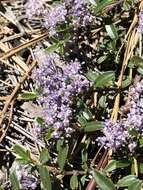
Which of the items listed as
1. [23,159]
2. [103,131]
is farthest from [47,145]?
[103,131]

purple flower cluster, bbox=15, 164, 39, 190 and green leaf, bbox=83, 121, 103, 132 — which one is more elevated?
green leaf, bbox=83, 121, 103, 132

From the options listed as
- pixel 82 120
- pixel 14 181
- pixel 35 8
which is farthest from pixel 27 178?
pixel 35 8

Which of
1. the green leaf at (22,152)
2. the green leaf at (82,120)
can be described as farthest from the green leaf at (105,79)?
the green leaf at (22,152)

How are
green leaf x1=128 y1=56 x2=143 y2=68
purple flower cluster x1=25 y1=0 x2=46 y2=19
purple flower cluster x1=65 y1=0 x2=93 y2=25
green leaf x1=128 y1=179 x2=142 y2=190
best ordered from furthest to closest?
purple flower cluster x1=25 y1=0 x2=46 y2=19 < purple flower cluster x1=65 y1=0 x2=93 y2=25 < green leaf x1=128 y1=56 x2=143 y2=68 < green leaf x1=128 y1=179 x2=142 y2=190

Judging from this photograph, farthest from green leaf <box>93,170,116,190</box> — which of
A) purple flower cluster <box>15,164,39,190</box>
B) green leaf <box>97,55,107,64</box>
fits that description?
green leaf <box>97,55,107,64</box>

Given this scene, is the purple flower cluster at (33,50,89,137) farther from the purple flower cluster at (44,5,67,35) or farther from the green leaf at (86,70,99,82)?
the purple flower cluster at (44,5,67,35)

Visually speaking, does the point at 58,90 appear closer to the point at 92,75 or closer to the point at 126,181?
the point at 92,75

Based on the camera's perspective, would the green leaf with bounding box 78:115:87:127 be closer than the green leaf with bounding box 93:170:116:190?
No
